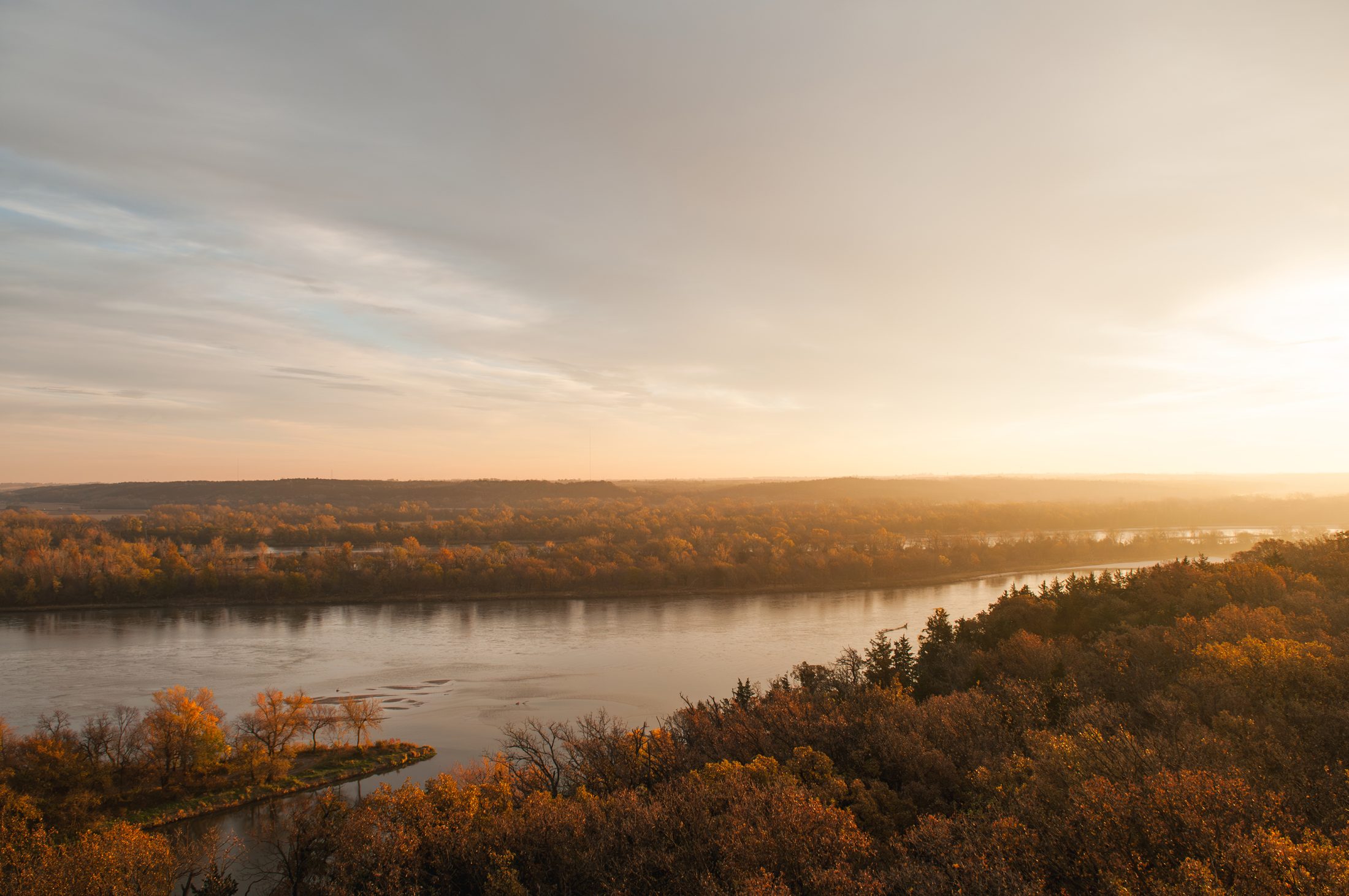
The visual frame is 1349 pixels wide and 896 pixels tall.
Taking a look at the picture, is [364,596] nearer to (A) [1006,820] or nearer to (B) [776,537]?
(B) [776,537]

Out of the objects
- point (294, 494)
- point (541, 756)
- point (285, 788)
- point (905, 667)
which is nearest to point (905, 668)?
point (905, 667)

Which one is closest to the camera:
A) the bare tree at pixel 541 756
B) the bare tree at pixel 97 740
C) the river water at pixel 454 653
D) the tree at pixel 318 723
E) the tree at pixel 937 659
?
the bare tree at pixel 541 756

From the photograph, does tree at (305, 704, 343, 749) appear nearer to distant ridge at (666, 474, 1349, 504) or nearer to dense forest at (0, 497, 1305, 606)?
dense forest at (0, 497, 1305, 606)

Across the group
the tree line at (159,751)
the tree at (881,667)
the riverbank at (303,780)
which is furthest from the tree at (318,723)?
the tree at (881,667)

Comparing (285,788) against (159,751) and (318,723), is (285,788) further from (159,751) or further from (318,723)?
(159,751)

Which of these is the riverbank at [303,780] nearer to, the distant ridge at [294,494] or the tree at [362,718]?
the tree at [362,718]

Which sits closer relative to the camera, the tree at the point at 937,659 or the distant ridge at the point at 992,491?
the tree at the point at 937,659
